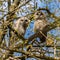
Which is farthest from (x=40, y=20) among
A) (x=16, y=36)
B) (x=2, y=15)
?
(x=2, y=15)

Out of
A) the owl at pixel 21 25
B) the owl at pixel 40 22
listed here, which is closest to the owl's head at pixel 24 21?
the owl at pixel 21 25

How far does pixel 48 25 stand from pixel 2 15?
0.62 m

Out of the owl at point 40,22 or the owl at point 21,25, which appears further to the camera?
the owl at point 21,25

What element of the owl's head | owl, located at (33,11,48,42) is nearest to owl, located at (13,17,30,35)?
the owl's head

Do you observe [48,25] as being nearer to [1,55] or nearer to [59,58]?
[59,58]

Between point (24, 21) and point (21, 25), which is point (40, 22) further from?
point (21, 25)

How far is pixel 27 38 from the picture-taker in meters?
2.59

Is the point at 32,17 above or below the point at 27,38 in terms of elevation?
above

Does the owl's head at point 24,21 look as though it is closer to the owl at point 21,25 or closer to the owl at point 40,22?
the owl at point 21,25

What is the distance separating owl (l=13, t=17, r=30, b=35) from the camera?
2.77 meters

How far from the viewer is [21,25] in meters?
2.88

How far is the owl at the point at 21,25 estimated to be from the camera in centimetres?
277

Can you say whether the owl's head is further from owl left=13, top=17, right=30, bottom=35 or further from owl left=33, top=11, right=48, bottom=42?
owl left=33, top=11, right=48, bottom=42

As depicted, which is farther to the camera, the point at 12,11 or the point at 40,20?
the point at 12,11
